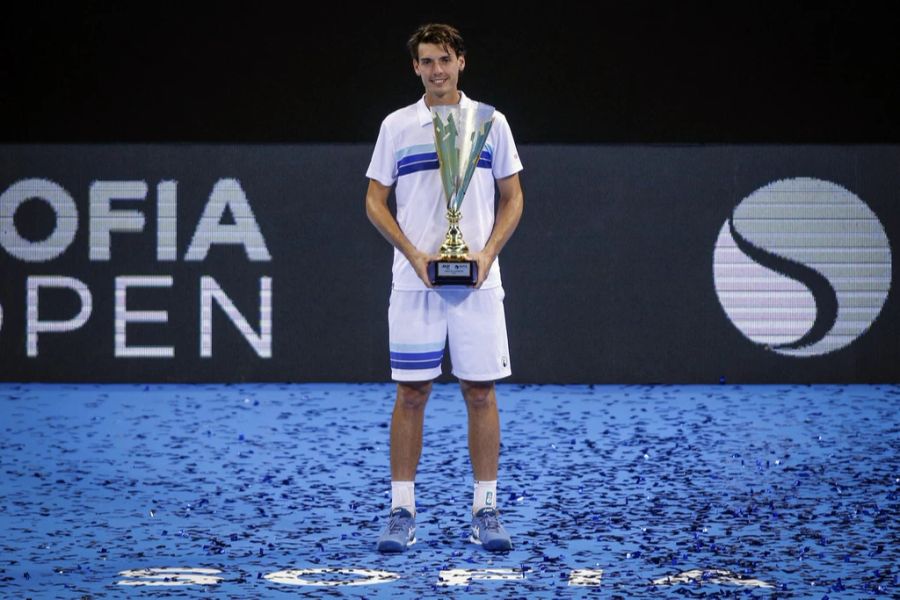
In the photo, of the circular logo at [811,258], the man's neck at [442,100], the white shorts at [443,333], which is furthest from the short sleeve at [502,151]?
the circular logo at [811,258]

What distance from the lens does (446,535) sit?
446 cm

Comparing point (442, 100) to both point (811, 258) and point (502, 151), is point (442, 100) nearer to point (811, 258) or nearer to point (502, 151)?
point (502, 151)

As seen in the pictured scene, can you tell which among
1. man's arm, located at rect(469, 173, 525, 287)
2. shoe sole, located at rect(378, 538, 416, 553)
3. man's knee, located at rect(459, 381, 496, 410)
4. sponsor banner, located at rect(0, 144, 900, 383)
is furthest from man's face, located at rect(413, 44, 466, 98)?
sponsor banner, located at rect(0, 144, 900, 383)

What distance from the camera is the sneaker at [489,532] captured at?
13.9ft

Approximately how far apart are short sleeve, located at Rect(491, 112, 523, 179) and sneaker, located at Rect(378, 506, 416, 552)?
3.39ft

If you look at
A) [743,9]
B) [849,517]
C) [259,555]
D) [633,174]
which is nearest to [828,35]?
[743,9]

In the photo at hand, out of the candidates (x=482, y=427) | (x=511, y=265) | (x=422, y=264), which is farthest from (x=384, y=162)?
(x=511, y=265)

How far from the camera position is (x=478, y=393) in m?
4.31

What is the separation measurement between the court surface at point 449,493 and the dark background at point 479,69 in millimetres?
1714

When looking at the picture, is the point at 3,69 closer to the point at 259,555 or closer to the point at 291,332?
the point at 291,332

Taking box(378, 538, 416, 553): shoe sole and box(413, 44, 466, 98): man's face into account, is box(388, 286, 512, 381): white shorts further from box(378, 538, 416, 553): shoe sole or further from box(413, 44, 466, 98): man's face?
box(413, 44, 466, 98): man's face

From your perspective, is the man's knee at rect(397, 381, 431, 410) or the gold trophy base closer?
the gold trophy base

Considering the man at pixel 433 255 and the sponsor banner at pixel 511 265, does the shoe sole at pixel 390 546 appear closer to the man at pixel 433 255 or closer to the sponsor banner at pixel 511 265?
the man at pixel 433 255

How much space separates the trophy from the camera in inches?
161
